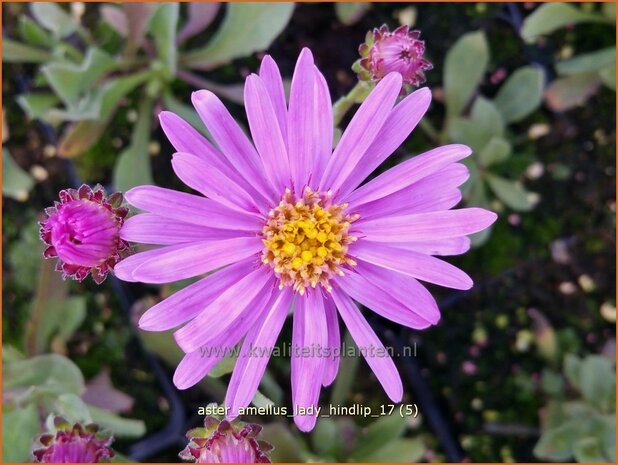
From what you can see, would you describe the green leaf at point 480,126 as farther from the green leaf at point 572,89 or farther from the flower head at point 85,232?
the flower head at point 85,232

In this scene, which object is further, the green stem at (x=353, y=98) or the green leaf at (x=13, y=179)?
the green leaf at (x=13, y=179)

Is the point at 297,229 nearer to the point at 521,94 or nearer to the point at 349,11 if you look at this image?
the point at 349,11

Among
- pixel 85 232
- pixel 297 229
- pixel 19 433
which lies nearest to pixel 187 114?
pixel 297 229

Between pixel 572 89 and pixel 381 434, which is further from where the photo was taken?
pixel 572 89

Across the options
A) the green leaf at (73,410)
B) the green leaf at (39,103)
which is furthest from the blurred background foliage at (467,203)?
the green leaf at (73,410)

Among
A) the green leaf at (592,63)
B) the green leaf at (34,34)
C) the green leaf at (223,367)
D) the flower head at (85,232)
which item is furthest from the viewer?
the green leaf at (592,63)

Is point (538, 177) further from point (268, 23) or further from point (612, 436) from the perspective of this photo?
point (268, 23)
